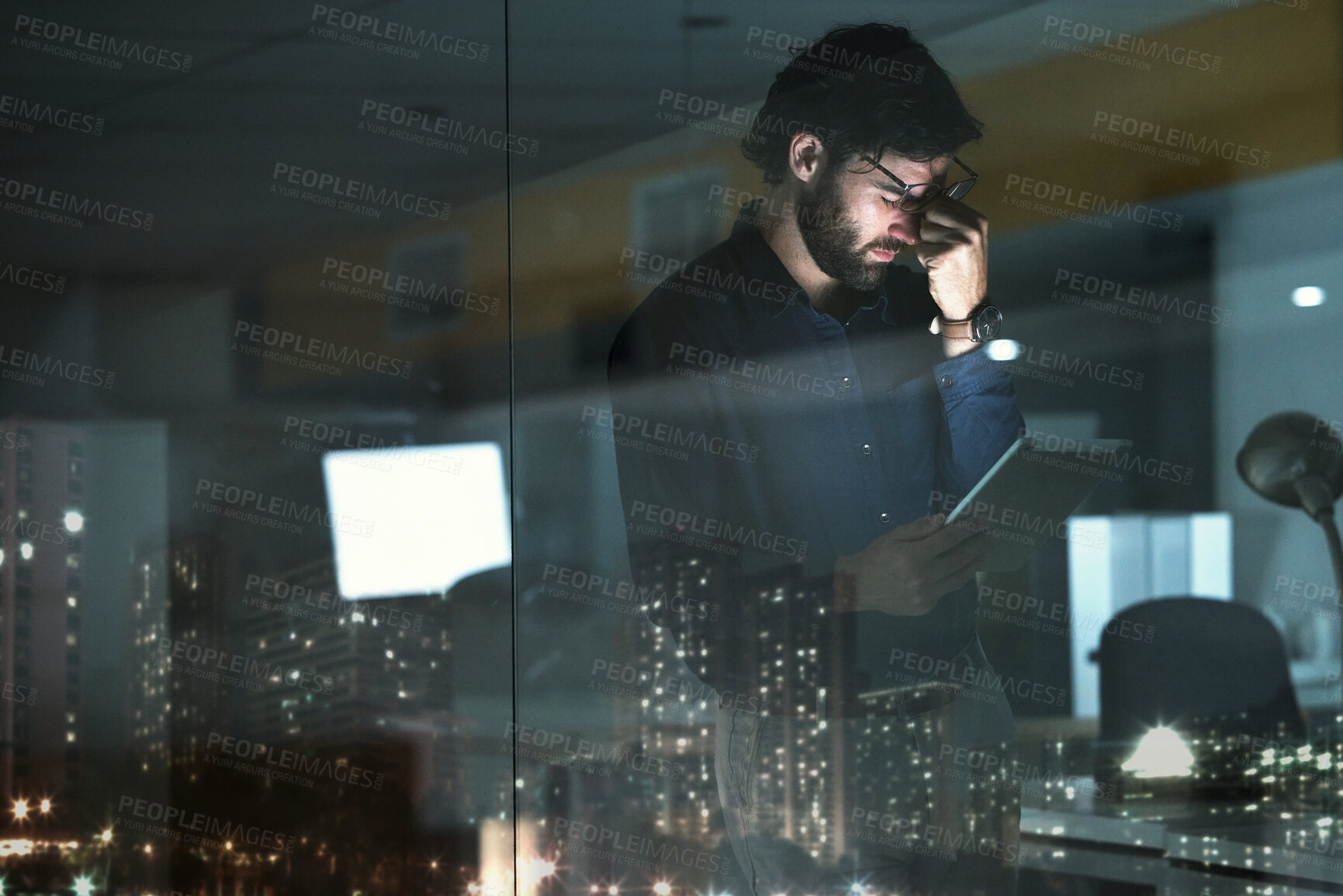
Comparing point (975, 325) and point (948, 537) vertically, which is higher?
point (975, 325)

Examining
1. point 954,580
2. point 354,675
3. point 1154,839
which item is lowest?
point 1154,839

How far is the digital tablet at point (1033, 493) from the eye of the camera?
196cm

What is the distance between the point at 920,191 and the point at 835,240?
0.65 feet

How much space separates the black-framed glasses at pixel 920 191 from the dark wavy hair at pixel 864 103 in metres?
0.05

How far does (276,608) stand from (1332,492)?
221cm

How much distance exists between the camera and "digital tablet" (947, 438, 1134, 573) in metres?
1.96

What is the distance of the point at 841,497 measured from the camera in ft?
6.49

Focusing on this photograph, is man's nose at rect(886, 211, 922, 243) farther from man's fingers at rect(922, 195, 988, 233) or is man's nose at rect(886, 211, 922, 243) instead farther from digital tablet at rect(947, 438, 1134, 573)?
digital tablet at rect(947, 438, 1134, 573)

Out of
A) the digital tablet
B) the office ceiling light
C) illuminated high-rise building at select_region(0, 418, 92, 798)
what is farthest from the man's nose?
illuminated high-rise building at select_region(0, 418, 92, 798)

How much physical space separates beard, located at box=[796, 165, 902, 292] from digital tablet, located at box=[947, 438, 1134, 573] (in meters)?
0.46

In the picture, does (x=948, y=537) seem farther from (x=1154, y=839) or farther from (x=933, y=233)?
(x=1154, y=839)

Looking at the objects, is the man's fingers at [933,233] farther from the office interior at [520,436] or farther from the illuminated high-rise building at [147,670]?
the illuminated high-rise building at [147,670]

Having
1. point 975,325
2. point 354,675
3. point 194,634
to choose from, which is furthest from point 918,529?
point 194,634

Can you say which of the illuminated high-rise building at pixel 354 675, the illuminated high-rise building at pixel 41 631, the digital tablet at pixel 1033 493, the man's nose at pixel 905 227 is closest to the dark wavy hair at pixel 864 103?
the man's nose at pixel 905 227
